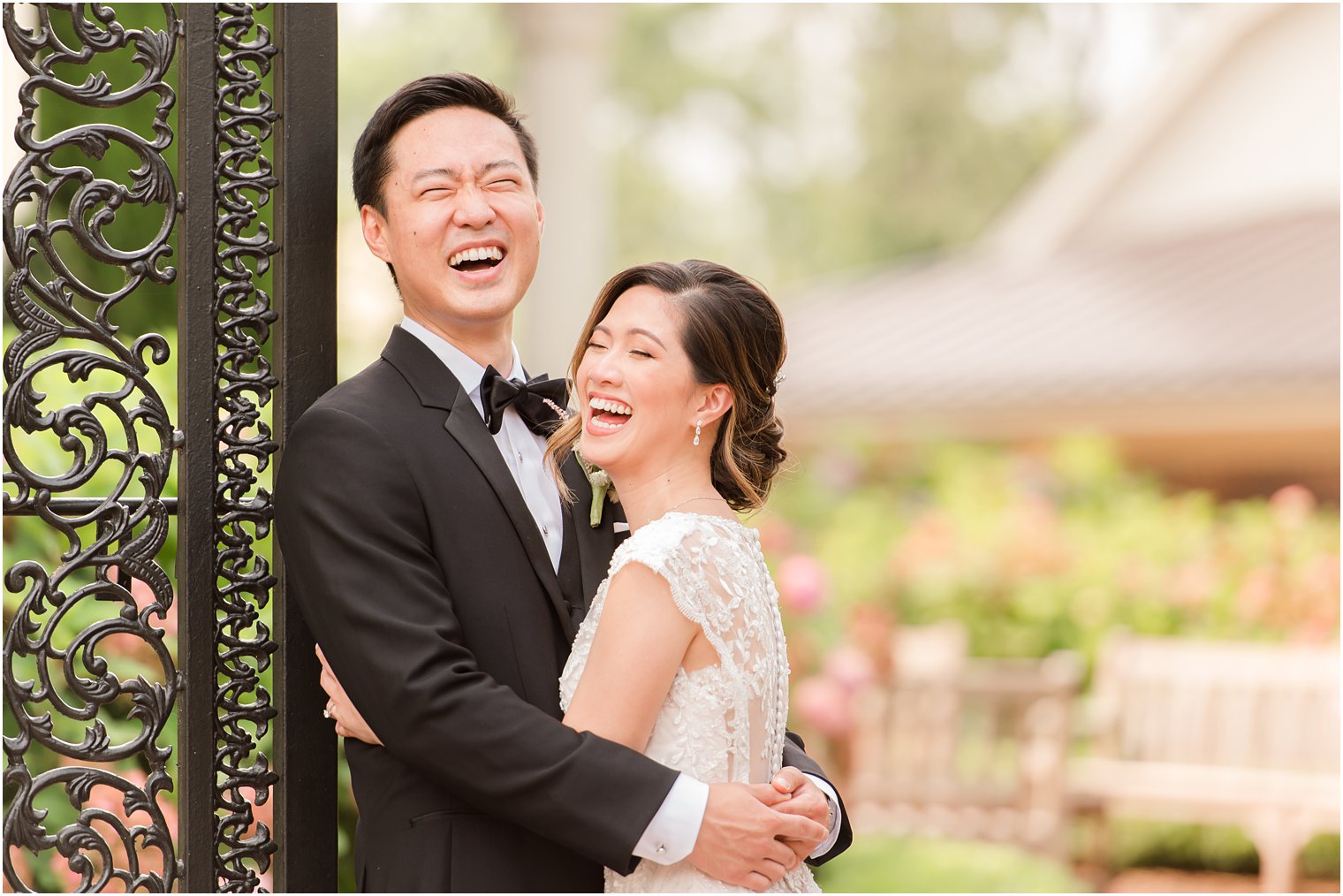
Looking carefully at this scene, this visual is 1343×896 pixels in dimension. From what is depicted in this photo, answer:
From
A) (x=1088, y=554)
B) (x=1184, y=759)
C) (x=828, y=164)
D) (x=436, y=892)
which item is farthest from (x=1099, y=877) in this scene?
(x=828, y=164)

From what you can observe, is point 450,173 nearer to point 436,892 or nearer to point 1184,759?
point 436,892

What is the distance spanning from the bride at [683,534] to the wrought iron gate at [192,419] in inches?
23.1

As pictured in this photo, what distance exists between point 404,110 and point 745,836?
147cm

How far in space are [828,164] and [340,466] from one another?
22.9m

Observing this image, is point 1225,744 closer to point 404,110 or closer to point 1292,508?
point 1292,508

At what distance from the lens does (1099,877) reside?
26.6 feet

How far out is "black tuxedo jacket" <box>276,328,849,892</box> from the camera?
221cm

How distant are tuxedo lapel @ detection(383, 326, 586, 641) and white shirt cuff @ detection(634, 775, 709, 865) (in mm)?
386

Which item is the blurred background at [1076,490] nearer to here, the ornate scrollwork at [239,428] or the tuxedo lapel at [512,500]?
the ornate scrollwork at [239,428]

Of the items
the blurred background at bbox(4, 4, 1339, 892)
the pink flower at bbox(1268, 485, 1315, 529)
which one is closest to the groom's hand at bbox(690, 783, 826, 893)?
the blurred background at bbox(4, 4, 1339, 892)

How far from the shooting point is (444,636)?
7.45 feet

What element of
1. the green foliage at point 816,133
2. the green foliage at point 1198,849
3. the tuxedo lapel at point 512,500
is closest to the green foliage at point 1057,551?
the green foliage at point 1198,849

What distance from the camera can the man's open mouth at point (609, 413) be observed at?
248cm

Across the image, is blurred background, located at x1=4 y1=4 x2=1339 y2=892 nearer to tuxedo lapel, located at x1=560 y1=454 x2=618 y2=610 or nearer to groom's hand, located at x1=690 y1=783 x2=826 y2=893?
tuxedo lapel, located at x1=560 y1=454 x2=618 y2=610
